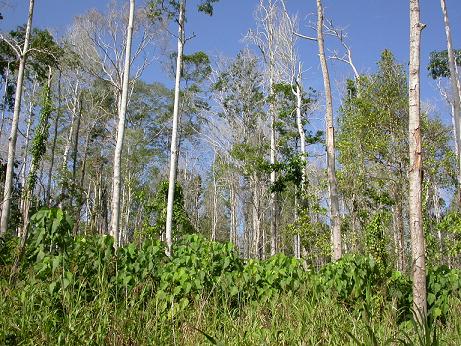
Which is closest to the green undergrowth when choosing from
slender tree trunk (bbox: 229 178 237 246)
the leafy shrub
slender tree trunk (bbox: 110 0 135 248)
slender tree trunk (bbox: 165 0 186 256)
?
the leafy shrub

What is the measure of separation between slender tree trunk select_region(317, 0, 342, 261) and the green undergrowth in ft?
12.1

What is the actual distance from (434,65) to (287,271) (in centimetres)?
2028

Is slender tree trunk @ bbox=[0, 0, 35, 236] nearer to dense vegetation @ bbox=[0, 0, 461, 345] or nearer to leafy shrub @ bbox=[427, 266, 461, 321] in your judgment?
dense vegetation @ bbox=[0, 0, 461, 345]

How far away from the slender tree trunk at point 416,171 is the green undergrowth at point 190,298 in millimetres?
338

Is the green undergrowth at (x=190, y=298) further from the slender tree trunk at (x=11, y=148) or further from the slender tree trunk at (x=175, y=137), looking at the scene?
the slender tree trunk at (x=11, y=148)

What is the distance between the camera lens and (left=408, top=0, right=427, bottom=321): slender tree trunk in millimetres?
4836

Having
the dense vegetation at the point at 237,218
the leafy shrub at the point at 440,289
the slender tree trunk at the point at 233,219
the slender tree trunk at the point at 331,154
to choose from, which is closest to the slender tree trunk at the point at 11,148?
the dense vegetation at the point at 237,218

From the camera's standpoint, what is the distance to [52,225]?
14.2 feet

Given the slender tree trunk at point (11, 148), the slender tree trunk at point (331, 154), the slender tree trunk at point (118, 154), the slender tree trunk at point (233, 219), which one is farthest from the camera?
the slender tree trunk at point (233, 219)

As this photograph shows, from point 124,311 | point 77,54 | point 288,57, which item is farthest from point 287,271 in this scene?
point 77,54

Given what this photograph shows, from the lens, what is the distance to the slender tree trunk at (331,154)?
9903 millimetres

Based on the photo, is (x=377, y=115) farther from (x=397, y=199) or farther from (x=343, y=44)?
(x=343, y=44)

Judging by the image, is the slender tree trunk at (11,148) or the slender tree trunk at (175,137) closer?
the slender tree trunk at (11,148)

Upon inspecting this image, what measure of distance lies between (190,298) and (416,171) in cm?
305
